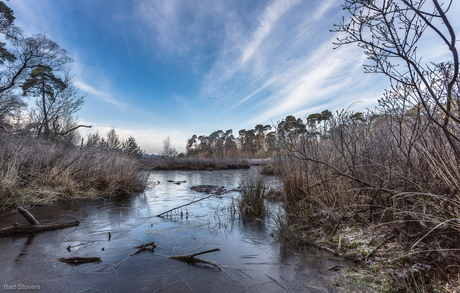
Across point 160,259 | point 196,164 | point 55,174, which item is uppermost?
point 196,164

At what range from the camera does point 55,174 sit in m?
6.08

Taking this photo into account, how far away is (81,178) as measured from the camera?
7.09m

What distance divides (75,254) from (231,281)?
2.11 meters

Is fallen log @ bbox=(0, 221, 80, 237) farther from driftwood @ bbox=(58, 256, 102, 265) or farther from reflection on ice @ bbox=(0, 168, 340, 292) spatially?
driftwood @ bbox=(58, 256, 102, 265)

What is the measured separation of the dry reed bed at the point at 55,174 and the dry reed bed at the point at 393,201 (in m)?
5.76

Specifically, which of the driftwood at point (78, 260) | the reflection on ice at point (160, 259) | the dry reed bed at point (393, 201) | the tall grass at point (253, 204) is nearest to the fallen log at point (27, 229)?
the reflection on ice at point (160, 259)

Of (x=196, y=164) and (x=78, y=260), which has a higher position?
(x=196, y=164)

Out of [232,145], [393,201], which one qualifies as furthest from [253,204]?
[232,145]

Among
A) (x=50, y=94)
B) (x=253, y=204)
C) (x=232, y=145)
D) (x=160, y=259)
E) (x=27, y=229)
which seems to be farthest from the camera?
(x=232, y=145)

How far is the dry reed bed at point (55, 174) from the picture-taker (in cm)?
455

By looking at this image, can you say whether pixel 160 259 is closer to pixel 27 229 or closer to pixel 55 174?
pixel 27 229

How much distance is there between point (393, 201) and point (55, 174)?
8.08 m

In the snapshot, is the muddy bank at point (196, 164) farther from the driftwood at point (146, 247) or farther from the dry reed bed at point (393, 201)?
the driftwood at point (146, 247)

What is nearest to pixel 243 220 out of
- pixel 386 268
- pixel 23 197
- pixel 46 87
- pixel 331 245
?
pixel 331 245
